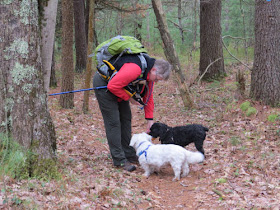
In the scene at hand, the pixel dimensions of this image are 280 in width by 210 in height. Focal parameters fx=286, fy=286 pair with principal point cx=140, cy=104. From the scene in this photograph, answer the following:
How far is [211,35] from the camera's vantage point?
1318 centimetres

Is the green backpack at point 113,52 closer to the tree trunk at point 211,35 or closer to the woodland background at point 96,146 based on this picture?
the woodland background at point 96,146

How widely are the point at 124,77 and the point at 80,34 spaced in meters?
13.5

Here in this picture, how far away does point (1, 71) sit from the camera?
12.6 ft

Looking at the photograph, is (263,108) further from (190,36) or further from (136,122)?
(190,36)

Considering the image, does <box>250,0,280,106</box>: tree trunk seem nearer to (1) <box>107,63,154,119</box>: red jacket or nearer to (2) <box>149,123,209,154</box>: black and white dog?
(2) <box>149,123,209,154</box>: black and white dog

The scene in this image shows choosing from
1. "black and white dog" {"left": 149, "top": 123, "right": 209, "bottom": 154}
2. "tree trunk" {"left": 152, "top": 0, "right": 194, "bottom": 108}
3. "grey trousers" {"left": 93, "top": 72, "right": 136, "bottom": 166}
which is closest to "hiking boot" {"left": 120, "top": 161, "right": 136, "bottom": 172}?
"grey trousers" {"left": 93, "top": 72, "right": 136, "bottom": 166}

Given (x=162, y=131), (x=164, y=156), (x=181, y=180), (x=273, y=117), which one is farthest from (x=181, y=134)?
(x=273, y=117)

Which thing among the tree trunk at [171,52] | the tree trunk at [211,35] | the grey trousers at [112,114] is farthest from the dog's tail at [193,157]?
the tree trunk at [211,35]

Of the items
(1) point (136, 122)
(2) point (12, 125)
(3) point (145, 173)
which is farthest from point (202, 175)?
(1) point (136, 122)

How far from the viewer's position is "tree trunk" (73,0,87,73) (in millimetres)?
16797

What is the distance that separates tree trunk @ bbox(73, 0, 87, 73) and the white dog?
13.2m

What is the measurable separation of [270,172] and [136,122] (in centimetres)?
538

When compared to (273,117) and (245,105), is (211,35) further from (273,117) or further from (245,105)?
(273,117)

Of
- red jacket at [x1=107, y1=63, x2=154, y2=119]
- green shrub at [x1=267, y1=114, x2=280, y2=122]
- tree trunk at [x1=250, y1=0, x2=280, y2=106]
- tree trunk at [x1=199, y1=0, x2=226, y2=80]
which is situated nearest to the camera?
red jacket at [x1=107, y1=63, x2=154, y2=119]
